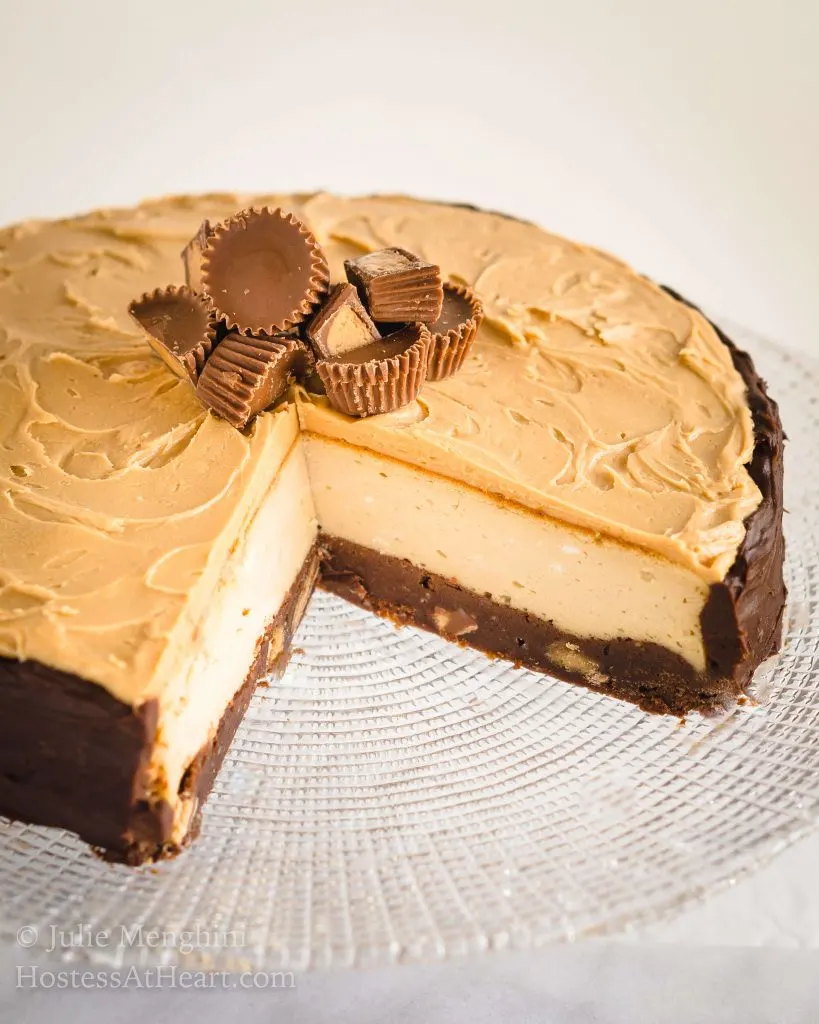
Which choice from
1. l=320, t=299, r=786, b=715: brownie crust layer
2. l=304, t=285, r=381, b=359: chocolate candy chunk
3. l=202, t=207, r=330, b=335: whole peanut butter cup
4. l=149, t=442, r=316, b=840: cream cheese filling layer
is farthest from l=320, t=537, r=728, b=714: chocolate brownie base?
l=202, t=207, r=330, b=335: whole peanut butter cup

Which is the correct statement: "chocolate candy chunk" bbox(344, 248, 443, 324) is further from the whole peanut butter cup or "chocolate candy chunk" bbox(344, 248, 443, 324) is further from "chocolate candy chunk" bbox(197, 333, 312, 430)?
"chocolate candy chunk" bbox(197, 333, 312, 430)

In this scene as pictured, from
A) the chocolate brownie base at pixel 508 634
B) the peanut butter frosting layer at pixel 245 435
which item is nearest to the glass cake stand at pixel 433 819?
the chocolate brownie base at pixel 508 634

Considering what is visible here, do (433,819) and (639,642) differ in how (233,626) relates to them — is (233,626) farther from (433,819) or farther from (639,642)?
(639,642)

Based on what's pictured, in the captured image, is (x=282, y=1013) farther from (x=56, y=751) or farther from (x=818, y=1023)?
(x=818, y=1023)

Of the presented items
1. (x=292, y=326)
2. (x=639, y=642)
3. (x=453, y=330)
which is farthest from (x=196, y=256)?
(x=639, y=642)

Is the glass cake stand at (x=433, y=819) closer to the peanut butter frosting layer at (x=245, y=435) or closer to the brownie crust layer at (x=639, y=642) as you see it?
the brownie crust layer at (x=639, y=642)

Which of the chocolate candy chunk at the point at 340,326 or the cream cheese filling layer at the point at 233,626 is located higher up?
the chocolate candy chunk at the point at 340,326
